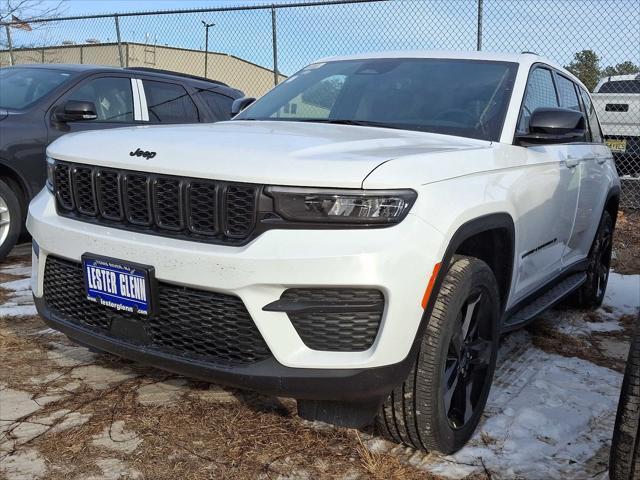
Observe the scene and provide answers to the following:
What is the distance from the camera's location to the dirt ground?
7.77ft

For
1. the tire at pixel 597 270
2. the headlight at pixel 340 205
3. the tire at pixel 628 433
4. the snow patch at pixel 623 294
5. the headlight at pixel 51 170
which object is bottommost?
the snow patch at pixel 623 294

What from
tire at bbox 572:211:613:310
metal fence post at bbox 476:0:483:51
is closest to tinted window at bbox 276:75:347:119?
tire at bbox 572:211:613:310

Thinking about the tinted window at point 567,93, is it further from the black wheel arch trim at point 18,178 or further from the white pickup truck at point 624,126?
the white pickup truck at point 624,126

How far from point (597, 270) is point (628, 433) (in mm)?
2937

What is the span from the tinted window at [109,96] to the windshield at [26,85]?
202 mm

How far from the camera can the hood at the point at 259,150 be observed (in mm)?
2070

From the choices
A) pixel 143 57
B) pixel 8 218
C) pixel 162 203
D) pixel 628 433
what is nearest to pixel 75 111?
pixel 8 218

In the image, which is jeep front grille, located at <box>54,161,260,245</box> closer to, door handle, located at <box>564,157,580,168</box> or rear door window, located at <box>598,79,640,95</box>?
door handle, located at <box>564,157,580,168</box>

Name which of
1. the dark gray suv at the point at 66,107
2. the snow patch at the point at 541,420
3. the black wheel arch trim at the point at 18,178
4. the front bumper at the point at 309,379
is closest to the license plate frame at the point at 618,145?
the dark gray suv at the point at 66,107

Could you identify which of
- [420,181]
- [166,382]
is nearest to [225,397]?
[166,382]

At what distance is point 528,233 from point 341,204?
52.7 inches

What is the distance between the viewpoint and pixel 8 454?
8.04 feet

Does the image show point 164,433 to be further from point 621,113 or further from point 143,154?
point 621,113

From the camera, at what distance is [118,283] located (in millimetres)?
2289
